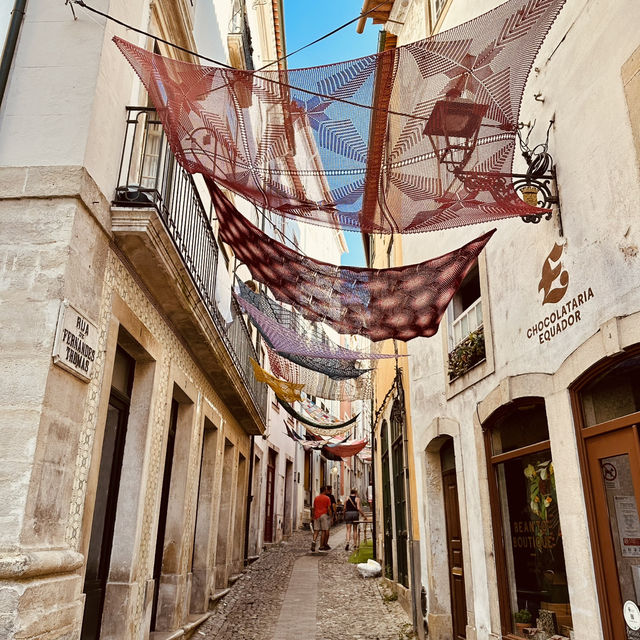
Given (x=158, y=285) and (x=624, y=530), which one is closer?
(x=624, y=530)

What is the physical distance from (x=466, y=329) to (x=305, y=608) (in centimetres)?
481

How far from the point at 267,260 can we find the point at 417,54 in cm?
250

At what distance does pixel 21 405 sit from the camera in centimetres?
339

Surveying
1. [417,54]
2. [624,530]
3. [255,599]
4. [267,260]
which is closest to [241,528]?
[255,599]

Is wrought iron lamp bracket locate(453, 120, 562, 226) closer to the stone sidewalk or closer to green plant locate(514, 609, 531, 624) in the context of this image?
green plant locate(514, 609, 531, 624)

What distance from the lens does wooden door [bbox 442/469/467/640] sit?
271 inches

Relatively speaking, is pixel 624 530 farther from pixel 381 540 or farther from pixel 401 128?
pixel 381 540

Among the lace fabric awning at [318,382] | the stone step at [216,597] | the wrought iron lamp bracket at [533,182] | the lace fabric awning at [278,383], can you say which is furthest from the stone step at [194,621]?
the wrought iron lamp bracket at [533,182]

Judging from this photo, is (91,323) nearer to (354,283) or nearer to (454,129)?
(354,283)

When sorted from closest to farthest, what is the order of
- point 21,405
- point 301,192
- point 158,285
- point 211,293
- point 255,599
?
1. point 21,405
2. point 301,192
3. point 158,285
4. point 211,293
5. point 255,599

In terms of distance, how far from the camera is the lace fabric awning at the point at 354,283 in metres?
5.51

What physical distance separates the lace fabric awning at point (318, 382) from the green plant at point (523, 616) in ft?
19.0

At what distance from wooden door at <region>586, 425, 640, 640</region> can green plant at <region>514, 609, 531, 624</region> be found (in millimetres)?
1397

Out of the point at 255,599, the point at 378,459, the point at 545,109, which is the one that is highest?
the point at 545,109
